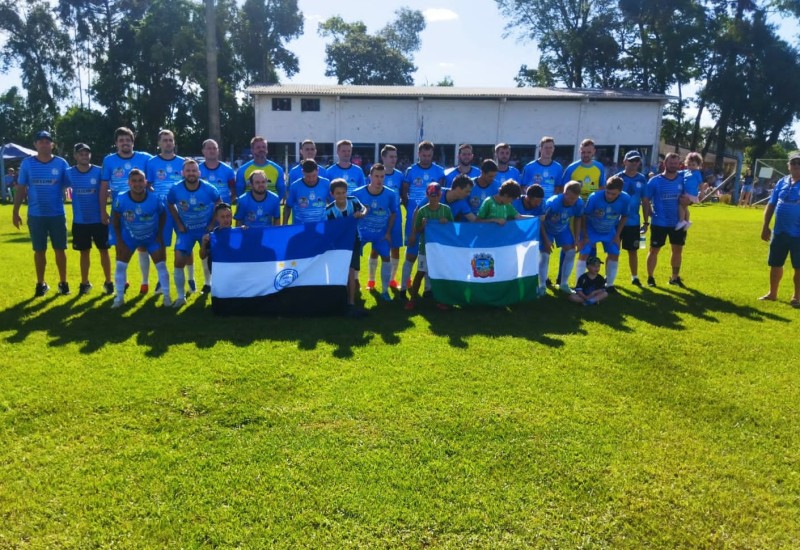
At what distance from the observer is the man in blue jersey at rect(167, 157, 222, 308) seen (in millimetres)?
7238

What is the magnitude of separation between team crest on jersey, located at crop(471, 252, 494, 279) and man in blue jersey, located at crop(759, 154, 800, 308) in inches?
157

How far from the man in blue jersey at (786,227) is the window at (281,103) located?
31555mm

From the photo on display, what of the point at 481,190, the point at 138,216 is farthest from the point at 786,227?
the point at 138,216

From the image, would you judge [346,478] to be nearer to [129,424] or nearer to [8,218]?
[129,424]

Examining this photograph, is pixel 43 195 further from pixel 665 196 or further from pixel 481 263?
pixel 665 196

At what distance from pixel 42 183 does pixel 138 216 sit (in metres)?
1.66

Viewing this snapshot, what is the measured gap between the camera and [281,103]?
35281 millimetres

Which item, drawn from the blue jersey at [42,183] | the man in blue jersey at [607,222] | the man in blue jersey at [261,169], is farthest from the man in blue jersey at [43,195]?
the man in blue jersey at [607,222]

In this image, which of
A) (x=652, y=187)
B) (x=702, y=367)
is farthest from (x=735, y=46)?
(x=702, y=367)

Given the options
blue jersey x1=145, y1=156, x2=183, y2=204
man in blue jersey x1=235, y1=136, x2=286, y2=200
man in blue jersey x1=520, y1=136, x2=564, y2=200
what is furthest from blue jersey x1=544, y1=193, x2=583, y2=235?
blue jersey x1=145, y1=156, x2=183, y2=204

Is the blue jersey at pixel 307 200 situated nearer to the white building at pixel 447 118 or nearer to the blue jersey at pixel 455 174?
the blue jersey at pixel 455 174

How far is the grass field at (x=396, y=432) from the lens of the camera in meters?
3.13

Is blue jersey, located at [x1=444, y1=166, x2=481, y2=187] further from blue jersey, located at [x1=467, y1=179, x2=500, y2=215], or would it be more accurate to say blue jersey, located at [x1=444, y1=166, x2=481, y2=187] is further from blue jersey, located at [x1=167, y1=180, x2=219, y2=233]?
blue jersey, located at [x1=167, y1=180, x2=219, y2=233]

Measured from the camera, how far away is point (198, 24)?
42719 millimetres
